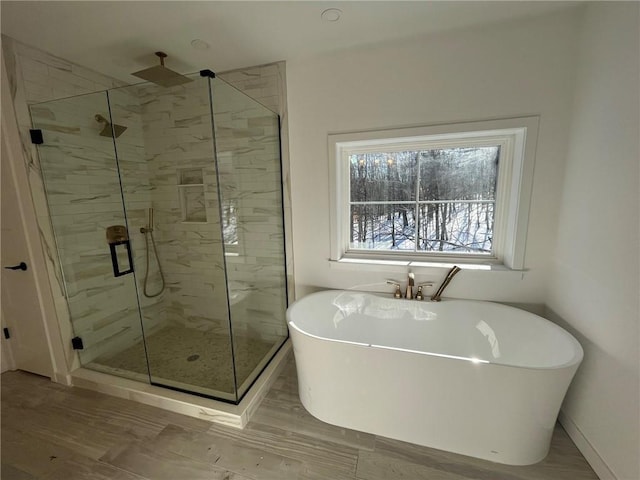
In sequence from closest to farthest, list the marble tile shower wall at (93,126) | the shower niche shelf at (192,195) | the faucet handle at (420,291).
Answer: the marble tile shower wall at (93,126), the faucet handle at (420,291), the shower niche shelf at (192,195)

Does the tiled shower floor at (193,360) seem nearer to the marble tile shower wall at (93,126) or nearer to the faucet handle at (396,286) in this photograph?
the marble tile shower wall at (93,126)

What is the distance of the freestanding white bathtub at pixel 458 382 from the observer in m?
1.28

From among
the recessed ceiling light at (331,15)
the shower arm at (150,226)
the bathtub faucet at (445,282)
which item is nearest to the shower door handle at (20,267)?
the shower arm at (150,226)

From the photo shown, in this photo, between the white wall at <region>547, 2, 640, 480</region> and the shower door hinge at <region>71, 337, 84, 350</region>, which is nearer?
the white wall at <region>547, 2, 640, 480</region>

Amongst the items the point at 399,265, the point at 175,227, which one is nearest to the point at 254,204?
the point at 175,227

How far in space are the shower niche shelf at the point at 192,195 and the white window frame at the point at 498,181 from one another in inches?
44.7

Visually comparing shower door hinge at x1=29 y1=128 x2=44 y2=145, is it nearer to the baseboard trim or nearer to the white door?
the white door

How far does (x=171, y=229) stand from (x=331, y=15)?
209cm

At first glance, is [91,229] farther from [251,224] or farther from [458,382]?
[458,382]

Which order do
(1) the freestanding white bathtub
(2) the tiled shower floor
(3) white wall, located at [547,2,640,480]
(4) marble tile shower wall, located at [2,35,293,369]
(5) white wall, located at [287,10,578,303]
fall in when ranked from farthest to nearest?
(2) the tiled shower floor → (4) marble tile shower wall, located at [2,35,293,369] → (5) white wall, located at [287,10,578,303] → (1) the freestanding white bathtub → (3) white wall, located at [547,2,640,480]

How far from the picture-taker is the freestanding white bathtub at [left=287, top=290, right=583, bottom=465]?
4.19 ft

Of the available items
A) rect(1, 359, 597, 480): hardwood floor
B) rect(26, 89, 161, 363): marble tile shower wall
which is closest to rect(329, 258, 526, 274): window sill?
rect(1, 359, 597, 480): hardwood floor

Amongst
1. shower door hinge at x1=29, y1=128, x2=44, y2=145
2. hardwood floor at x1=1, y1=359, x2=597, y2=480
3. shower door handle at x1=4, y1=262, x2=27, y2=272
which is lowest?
hardwood floor at x1=1, y1=359, x2=597, y2=480

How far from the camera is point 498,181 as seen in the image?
6.34 ft
